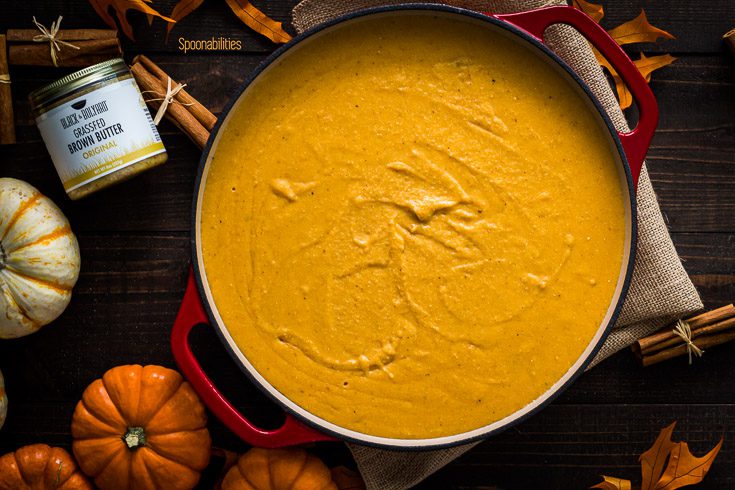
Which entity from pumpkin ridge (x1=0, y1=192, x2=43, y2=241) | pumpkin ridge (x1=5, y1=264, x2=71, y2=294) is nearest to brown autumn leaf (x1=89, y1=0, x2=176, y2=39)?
pumpkin ridge (x1=0, y1=192, x2=43, y2=241)

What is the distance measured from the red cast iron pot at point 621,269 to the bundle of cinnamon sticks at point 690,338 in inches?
10.2

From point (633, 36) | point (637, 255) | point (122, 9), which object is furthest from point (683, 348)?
point (122, 9)

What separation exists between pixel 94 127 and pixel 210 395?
607mm

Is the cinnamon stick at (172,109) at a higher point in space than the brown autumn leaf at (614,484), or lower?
higher

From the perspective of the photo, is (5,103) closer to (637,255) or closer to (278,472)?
(278,472)

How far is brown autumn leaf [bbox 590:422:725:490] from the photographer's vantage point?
1.60 meters

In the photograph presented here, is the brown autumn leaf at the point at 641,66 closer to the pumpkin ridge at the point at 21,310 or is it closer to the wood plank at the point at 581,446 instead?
the wood plank at the point at 581,446

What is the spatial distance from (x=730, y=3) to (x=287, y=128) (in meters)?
1.11

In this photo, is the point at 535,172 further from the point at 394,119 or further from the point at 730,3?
the point at 730,3

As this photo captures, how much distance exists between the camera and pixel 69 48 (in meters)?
1.52

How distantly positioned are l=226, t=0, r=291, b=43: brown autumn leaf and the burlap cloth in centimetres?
6

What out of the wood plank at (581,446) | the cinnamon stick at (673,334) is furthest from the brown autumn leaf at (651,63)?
the wood plank at (581,446)

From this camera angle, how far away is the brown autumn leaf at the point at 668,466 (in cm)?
160

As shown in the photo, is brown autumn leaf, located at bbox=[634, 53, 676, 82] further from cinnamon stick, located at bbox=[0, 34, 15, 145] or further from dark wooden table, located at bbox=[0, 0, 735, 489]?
cinnamon stick, located at bbox=[0, 34, 15, 145]
